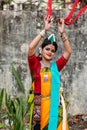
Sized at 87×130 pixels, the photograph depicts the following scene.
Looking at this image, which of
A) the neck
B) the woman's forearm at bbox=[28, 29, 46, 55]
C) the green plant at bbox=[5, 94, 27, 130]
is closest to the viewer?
the woman's forearm at bbox=[28, 29, 46, 55]

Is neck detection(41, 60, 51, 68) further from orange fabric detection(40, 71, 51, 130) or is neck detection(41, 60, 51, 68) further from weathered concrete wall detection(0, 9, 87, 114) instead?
weathered concrete wall detection(0, 9, 87, 114)

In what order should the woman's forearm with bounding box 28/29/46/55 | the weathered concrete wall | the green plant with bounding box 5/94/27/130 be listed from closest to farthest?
the woman's forearm with bounding box 28/29/46/55 < the green plant with bounding box 5/94/27/130 < the weathered concrete wall

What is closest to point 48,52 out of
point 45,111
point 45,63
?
point 45,63

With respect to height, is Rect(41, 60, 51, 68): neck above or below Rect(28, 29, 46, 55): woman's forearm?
below

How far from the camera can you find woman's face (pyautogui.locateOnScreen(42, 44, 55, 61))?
425 centimetres

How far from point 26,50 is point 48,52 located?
2.41 metres

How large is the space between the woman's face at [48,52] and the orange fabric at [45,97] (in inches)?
6.2

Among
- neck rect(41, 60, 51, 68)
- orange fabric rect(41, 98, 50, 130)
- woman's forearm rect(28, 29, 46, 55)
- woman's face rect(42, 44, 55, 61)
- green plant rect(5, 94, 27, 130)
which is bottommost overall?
green plant rect(5, 94, 27, 130)

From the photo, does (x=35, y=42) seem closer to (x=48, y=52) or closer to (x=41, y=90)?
(x=48, y=52)

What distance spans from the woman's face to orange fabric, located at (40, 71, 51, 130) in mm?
157

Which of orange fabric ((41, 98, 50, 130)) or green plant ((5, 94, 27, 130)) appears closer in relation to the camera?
orange fabric ((41, 98, 50, 130))

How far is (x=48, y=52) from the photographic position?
4.25 metres

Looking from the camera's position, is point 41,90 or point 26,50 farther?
point 26,50

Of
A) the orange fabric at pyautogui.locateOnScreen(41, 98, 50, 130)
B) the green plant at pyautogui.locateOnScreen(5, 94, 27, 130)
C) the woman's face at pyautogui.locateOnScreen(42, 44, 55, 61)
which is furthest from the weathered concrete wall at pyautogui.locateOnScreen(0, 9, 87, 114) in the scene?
the orange fabric at pyautogui.locateOnScreen(41, 98, 50, 130)
